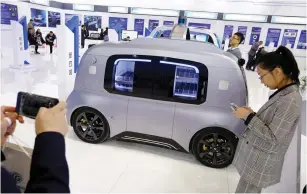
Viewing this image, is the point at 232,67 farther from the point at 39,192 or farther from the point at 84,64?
the point at 39,192

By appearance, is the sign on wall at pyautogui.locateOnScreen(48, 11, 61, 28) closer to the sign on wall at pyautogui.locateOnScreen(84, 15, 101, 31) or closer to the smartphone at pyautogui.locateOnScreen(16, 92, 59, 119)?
the sign on wall at pyautogui.locateOnScreen(84, 15, 101, 31)

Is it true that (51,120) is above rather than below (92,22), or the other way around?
below

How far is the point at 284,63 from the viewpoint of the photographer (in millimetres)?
1426

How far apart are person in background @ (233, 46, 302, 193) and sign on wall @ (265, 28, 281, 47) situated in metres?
Answer: 13.9

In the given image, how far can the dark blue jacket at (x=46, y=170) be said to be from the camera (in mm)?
667

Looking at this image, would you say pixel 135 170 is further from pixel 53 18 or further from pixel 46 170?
pixel 53 18

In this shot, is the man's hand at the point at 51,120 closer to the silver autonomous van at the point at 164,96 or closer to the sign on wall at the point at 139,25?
the silver autonomous van at the point at 164,96

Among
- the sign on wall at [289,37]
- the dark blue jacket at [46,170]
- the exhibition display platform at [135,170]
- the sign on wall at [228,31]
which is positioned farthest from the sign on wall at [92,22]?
the dark blue jacket at [46,170]

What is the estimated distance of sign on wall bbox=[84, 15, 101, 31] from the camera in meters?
15.8

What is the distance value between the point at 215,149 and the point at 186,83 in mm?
773

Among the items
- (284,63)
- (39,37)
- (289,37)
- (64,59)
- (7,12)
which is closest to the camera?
(284,63)

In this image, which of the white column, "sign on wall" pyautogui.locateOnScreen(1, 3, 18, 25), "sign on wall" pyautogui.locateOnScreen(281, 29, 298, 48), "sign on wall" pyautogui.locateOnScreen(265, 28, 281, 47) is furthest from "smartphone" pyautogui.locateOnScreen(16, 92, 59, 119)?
"sign on wall" pyautogui.locateOnScreen(281, 29, 298, 48)

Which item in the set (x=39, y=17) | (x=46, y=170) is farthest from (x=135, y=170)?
(x=39, y=17)

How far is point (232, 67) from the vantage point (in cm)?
230
